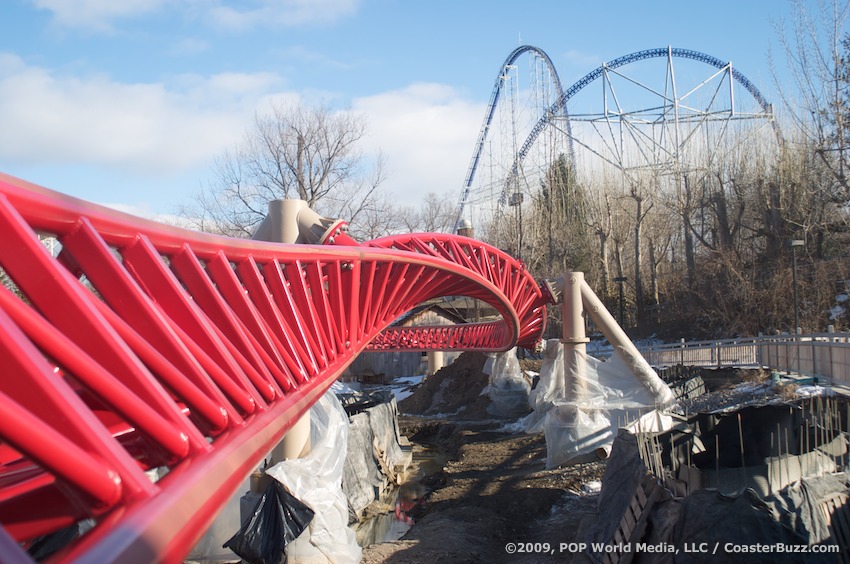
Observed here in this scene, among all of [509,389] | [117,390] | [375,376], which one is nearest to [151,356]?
[117,390]

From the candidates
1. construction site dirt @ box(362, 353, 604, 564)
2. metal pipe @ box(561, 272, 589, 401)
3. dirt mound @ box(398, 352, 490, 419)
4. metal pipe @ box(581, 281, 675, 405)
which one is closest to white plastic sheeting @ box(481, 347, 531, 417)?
dirt mound @ box(398, 352, 490, 419)

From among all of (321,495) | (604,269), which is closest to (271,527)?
(321,495)

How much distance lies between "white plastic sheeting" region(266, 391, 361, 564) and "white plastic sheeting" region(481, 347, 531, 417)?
50.9ft

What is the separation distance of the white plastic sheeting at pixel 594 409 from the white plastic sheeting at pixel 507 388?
323 inches

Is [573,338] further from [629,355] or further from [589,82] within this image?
[589,82]

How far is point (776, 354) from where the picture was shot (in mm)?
19859

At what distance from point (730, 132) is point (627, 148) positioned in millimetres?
5162

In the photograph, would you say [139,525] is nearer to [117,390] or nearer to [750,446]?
[117,390]

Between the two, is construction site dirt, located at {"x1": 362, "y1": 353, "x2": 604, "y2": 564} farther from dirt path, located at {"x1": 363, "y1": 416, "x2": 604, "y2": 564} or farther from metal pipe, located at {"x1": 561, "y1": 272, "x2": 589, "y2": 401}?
metal pipe, located at {"x1": 561, "y1": 272, "x2": 589, "y2": 401}

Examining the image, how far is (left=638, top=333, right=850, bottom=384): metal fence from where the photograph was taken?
51.3 feet

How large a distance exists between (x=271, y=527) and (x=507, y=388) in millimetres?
17540

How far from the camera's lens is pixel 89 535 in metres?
2.12

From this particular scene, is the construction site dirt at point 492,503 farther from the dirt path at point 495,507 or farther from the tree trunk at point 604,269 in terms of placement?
the tree trunk at point 604,269

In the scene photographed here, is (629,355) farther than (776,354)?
No
